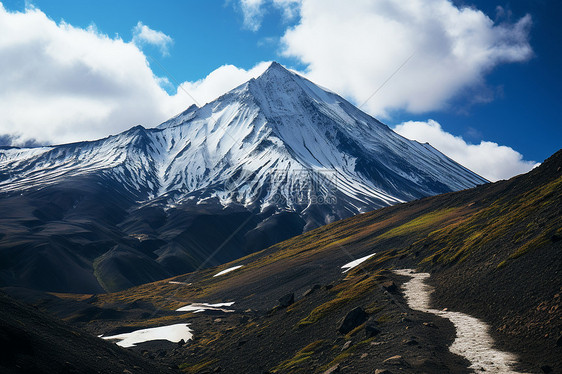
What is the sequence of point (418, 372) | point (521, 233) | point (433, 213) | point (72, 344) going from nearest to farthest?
point (418, 372)
point (72, 344)
point (521, 233)
point (433, 213)

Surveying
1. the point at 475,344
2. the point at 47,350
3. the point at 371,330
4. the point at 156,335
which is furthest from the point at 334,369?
the point at 156,335

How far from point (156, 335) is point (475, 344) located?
6581 cm

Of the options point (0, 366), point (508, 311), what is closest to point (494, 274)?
point (508, 311)

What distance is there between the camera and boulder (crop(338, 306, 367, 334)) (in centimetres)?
3694

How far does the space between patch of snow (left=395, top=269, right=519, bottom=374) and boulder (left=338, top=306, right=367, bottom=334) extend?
4.97 metres

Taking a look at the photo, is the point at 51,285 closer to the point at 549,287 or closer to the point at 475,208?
the point at 475,208

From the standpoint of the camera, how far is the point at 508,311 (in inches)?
1179

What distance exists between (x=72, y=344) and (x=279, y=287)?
68.3 meters

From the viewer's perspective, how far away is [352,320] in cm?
3741

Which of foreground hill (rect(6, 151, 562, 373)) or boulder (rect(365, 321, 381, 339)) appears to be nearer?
foreground hill (rect(6, 151, 562, 373))

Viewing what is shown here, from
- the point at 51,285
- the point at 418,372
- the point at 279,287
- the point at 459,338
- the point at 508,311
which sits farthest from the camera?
the point at 51,285

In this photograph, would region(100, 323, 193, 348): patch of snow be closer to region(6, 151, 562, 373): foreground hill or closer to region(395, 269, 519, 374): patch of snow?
region(6, 151, 562, 373): foreground hill

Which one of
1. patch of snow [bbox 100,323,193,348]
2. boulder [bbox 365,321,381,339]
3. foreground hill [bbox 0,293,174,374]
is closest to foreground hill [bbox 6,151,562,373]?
boulder [bbox 365,321,381,339]

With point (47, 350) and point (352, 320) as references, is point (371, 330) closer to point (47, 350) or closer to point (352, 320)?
point (352, 320)
